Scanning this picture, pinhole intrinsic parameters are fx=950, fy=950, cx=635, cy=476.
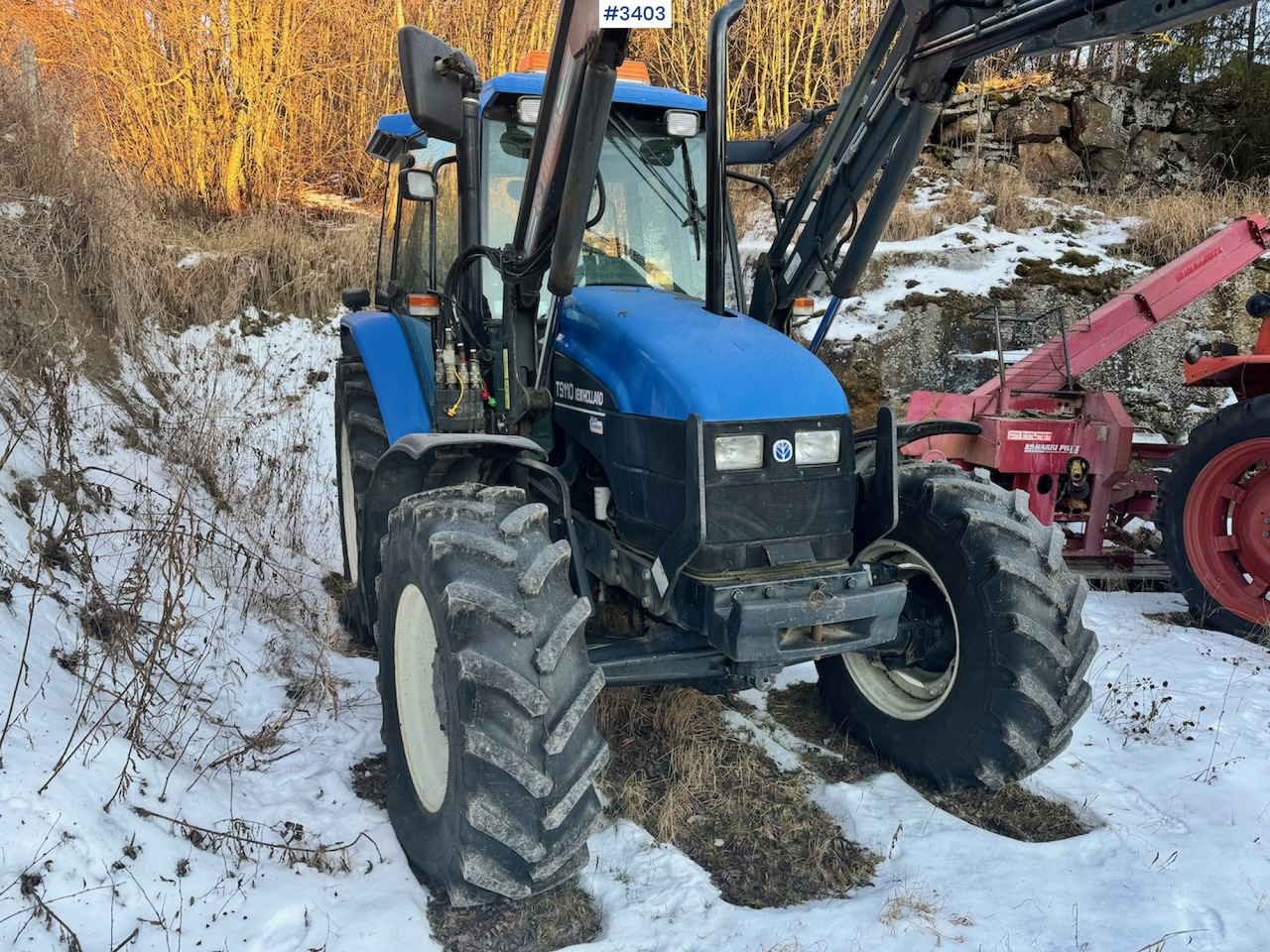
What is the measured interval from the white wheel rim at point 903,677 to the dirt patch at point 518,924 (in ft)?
4.48

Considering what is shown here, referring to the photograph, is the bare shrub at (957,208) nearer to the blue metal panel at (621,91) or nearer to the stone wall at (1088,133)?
the stone wall at (1088,133)

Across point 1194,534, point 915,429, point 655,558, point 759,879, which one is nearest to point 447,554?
point 655,558

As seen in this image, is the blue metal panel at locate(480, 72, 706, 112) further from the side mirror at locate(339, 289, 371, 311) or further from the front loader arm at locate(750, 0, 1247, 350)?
the side mirror at locate(339, 289, 371, 311)

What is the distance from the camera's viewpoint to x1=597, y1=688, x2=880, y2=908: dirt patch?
2.72 meters

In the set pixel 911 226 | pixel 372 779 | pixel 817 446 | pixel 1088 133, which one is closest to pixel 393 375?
pixel 372 779

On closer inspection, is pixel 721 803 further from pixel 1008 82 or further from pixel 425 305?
pixel 1008 82

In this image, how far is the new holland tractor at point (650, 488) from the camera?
2.38 metres

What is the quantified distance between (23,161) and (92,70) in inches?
156

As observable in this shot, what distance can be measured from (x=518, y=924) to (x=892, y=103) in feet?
8.86

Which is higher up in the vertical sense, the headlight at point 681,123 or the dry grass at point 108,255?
the headlight at point 681,123

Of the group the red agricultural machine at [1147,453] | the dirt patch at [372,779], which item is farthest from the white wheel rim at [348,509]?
the red agricultural machine at [1147,453]

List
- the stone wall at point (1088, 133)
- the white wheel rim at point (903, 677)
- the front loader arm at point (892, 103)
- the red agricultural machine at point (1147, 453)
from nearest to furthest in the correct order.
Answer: the front loader arm at point (892, 103), the white wheel rim at point (903, 677), the red agricultural machine at point (1147, 453), the stone wall at point (1088, 133)

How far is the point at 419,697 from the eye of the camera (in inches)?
111

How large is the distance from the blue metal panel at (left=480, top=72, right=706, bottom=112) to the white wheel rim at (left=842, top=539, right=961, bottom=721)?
1792 mm
